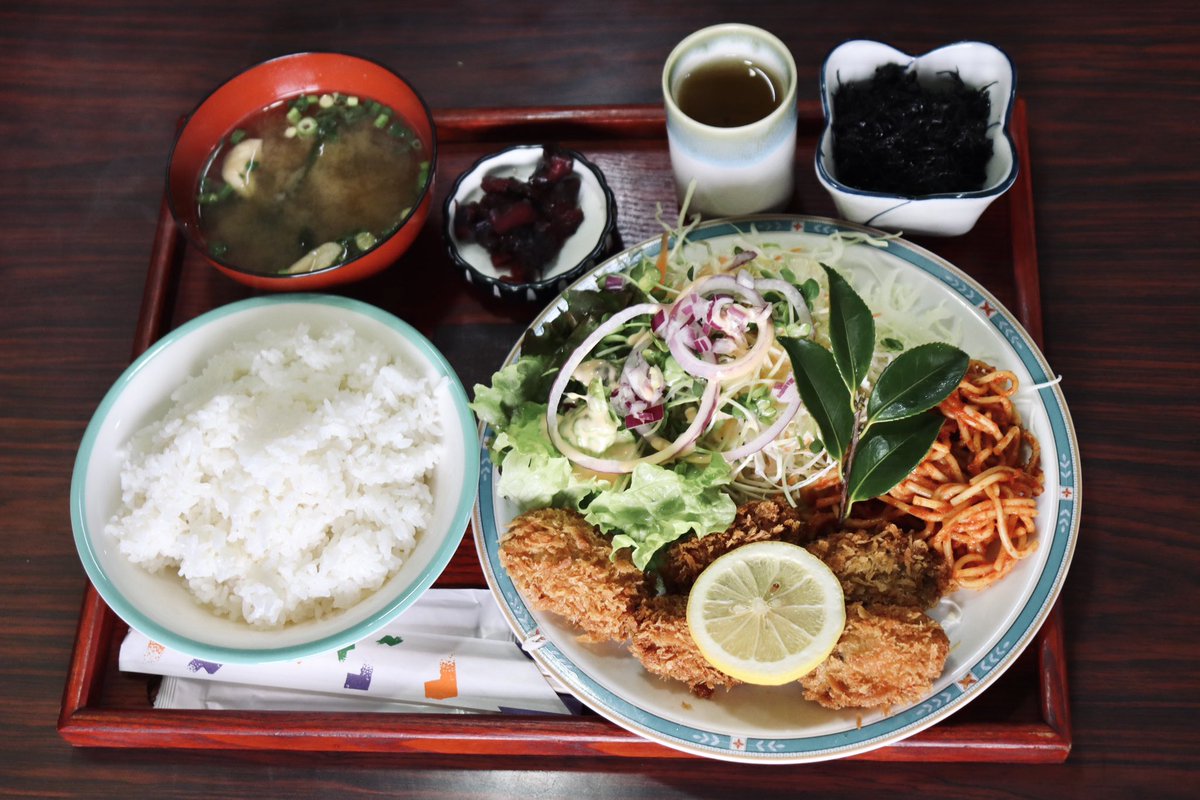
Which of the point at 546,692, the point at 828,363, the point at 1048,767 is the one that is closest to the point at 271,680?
the point at 546,692

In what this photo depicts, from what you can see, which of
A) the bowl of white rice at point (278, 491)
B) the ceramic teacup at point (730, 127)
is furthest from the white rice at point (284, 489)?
the ceramic teacup at point (730, 127)

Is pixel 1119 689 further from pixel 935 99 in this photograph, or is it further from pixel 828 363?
pixel 935 99

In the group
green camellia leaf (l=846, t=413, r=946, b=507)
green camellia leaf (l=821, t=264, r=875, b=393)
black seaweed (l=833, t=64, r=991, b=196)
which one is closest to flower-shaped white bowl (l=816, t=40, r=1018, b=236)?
black seaweed (l=833, t=64, r=991, b=196)

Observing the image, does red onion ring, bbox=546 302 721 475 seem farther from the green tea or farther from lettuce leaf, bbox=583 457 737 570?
the green tea

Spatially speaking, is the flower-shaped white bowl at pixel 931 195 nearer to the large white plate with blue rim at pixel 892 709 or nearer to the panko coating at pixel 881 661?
the large white plate with blue rim at pixel 892 709

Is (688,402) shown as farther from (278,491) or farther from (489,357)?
(278,491)

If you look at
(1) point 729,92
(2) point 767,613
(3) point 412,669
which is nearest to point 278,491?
(3) point 412,669
